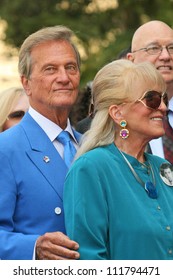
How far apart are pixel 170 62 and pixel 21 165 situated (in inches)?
79.8

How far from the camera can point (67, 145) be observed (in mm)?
5922

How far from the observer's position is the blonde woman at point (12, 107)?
7.68 m

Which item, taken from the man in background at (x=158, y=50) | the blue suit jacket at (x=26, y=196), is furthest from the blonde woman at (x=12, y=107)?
the blue suit jacket at (x=26, y=196)

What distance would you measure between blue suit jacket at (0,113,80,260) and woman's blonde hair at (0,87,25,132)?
1946 millimetres

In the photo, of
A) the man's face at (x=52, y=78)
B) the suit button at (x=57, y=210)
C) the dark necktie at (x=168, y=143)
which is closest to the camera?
the suit button at (x=57, y=210)

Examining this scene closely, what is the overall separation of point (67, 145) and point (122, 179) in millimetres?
643

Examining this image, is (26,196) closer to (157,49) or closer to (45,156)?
(45,156)

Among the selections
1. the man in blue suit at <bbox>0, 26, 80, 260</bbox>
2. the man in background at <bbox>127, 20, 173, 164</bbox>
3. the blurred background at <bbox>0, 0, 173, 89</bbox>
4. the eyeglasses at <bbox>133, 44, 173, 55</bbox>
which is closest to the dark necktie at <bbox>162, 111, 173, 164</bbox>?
the man in background at <bbox>127, 20, 173, 164</bbox>

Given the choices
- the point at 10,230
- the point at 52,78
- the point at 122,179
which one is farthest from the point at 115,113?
the point at 10,230

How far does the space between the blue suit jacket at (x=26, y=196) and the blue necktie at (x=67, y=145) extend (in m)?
0.09

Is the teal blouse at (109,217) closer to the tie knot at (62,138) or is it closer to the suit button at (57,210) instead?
the suit button at (57,210)

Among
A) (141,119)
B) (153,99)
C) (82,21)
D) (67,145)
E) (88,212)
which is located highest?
(153,99)

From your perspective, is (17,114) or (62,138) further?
(17,114)

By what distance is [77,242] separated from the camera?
5.25 metres
